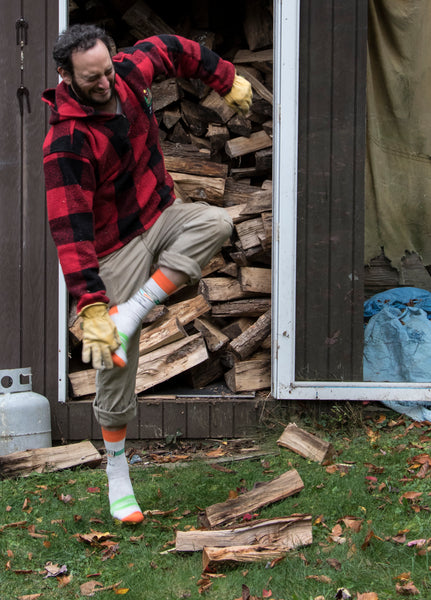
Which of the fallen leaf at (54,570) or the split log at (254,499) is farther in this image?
the split log at (254,499)

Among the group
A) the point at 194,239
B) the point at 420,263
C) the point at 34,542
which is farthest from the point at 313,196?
the point at 34,542

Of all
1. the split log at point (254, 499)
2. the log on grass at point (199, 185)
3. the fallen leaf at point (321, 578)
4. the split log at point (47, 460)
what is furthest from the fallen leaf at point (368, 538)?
the log on grass at point (199, 185)

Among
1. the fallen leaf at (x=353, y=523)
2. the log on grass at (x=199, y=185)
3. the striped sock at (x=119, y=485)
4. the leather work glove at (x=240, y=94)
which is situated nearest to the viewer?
the fallen leaf at (x=353, y=523)

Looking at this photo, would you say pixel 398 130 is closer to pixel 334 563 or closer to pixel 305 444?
pixel 305 444

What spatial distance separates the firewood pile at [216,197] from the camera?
4602 millimetres

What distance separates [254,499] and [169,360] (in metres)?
1.79

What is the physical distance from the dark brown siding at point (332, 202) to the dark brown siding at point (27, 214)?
169 cm

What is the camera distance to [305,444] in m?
3.80

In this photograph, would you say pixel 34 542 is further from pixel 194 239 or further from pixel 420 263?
pixel 420 263

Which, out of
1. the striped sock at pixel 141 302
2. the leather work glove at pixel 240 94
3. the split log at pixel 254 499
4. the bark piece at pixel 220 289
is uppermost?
the leather work glove at pixel 240 94

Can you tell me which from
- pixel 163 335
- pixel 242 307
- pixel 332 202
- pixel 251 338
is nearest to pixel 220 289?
pixel 242 307

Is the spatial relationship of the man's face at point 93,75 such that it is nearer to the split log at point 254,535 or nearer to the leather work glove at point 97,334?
the leather work glove at point 97,334

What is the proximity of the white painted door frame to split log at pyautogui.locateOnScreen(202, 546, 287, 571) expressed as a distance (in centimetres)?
197

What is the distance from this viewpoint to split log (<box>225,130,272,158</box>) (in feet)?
16.7
